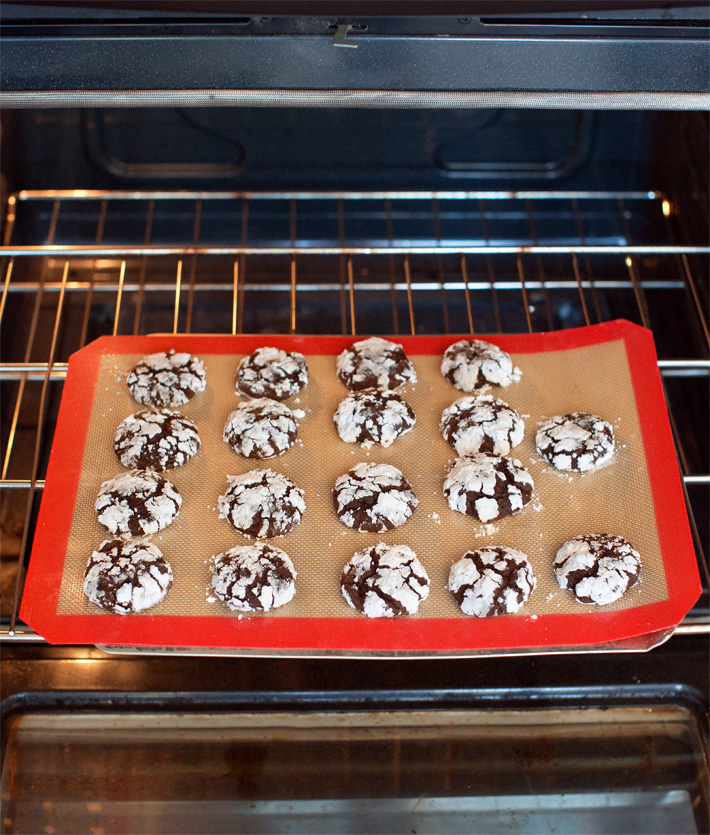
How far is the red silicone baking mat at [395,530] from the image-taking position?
1276 mm

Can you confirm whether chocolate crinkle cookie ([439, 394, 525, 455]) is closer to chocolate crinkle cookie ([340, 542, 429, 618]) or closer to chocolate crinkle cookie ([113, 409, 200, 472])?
chocolate crinkle cookie ([340, 542, 429, 618])

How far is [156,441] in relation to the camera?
144 cm

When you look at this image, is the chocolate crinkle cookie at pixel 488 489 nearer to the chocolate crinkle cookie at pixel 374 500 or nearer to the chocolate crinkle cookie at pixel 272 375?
the chocolate crinkle cookie at pixel 374 500

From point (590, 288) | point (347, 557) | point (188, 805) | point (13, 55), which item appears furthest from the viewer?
point (590, 288)

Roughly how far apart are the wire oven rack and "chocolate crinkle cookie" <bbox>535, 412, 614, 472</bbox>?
313 millimetres

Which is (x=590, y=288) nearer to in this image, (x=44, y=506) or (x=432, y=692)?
(x=432, y=692)

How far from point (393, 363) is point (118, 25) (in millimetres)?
767

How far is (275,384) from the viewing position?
153 cm

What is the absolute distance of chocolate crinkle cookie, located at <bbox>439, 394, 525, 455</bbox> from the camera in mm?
1457

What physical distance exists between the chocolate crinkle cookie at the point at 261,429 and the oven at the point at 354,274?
1.21 feet


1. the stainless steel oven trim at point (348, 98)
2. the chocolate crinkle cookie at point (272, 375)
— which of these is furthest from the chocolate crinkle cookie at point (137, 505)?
the stainless steel oven trim at point (348, 98)

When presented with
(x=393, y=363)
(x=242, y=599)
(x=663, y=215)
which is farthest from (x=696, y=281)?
(x=242, y=599)

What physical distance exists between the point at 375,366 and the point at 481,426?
25 centimetres

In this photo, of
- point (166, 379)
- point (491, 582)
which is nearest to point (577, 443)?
point (491, 582)
